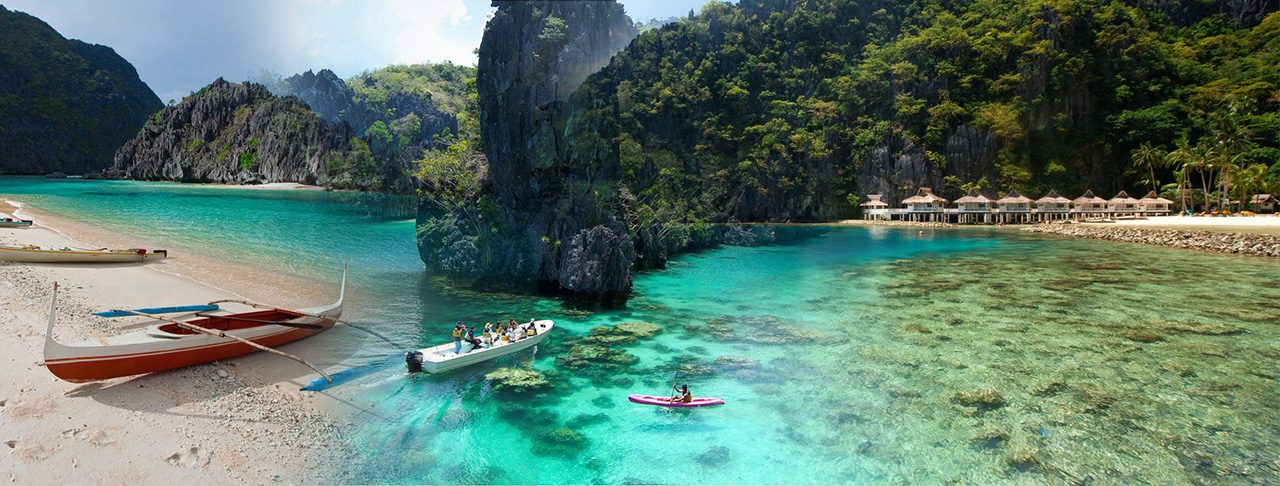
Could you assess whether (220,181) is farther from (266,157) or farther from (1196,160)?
(1196,160)

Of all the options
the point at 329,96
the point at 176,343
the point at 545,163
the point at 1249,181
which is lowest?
the point at 176,343

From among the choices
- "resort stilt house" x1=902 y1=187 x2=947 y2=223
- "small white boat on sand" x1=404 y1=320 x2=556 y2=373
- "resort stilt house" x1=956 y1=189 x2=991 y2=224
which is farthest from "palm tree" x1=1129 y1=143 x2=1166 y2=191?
"small white boat on sand" x1=404 y1=320 x2=556 y2=373

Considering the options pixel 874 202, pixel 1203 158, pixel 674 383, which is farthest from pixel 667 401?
pixel 1203 158

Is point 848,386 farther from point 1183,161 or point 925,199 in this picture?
point 1183,161

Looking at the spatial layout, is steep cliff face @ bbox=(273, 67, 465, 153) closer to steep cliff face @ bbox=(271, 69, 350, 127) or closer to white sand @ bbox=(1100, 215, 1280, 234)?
steep cliff face @ bbox=(271, 69, 350, 127)

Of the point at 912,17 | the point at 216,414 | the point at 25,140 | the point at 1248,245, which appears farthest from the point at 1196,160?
the point at 25,140

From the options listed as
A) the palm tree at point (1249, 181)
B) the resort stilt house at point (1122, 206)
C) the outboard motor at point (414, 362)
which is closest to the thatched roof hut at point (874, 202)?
the resort stilt house at point (1122, 206)
